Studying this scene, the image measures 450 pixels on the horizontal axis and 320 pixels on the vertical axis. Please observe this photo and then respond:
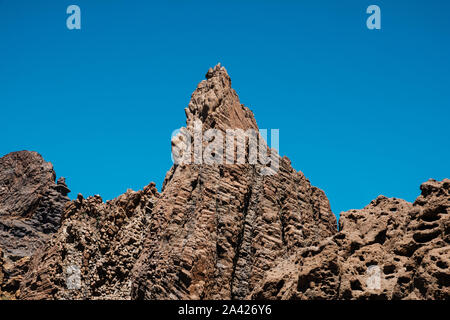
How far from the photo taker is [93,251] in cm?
4956

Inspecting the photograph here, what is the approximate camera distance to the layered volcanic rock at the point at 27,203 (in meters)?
80.8

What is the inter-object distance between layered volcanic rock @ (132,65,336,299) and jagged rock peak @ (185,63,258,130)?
96 mm

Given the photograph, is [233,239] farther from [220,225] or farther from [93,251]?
[93,251]

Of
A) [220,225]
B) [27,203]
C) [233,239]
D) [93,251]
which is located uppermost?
[27,203]

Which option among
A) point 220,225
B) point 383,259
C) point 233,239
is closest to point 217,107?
point 220,225

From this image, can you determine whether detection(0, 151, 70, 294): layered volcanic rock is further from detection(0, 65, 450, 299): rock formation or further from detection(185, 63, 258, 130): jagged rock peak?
detection(185, 63, 258, 130): jagged rock peak

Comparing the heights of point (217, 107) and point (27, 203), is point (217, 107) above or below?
below

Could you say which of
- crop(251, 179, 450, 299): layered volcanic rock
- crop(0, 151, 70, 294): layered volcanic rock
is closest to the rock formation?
crop(251, 179, 450, 299): layered volcanic rock

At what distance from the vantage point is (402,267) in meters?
25.0

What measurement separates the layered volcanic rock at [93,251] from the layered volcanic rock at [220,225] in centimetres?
749

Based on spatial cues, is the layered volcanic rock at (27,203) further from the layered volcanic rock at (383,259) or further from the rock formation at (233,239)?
the layered volcanic rock at (383,259)

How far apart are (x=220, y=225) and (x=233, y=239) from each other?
4.05ft

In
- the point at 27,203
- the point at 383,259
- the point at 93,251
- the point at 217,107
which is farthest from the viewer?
the point at 27,203

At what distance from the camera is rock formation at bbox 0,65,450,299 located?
2566 cm
